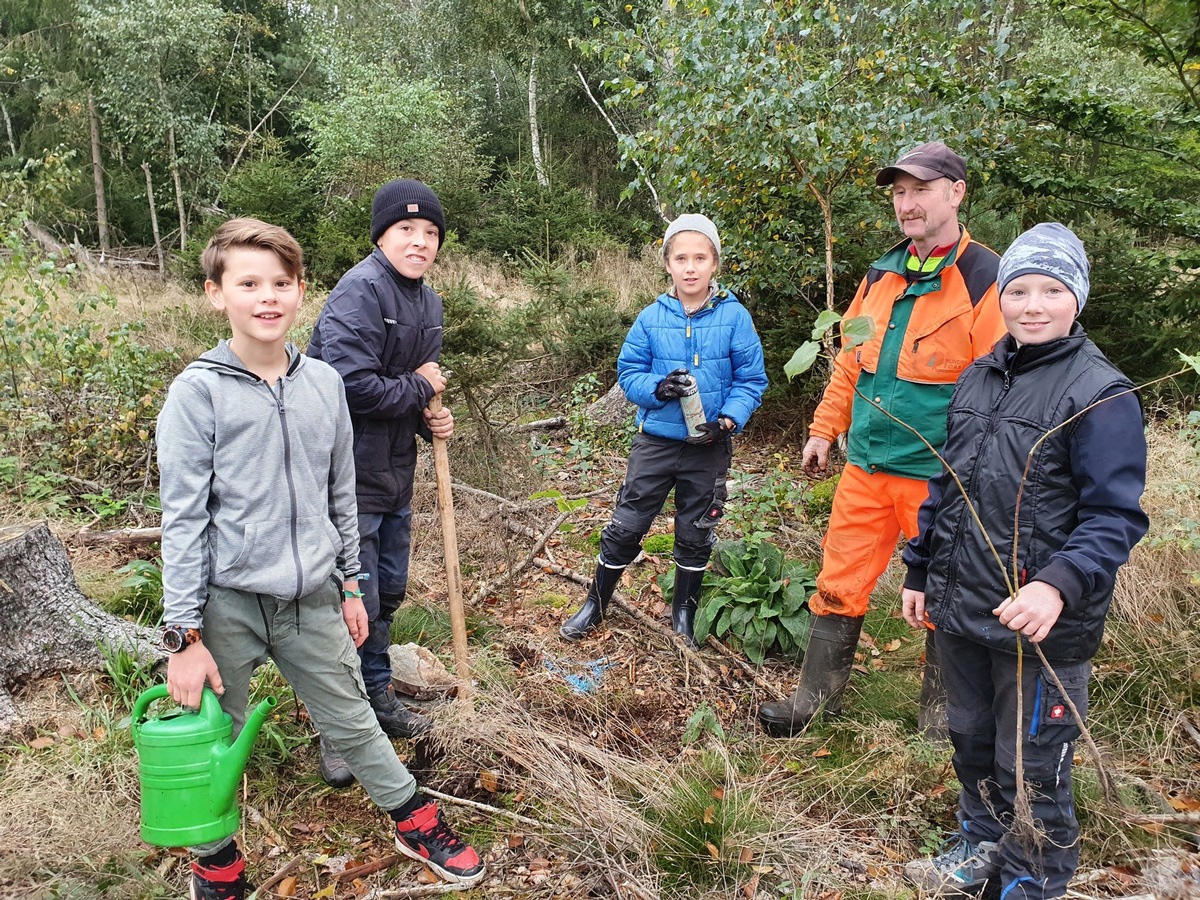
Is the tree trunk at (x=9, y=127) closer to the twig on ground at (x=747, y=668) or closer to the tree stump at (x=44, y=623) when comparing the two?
the tree stump at (x=44, y=623)

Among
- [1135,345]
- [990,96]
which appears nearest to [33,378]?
[990,96]

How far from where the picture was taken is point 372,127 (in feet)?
54.7

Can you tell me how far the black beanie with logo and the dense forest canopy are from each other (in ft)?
8.93

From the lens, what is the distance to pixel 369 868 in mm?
2506

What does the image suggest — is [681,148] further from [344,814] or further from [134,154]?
[134,154]

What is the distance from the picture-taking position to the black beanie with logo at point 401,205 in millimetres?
2869

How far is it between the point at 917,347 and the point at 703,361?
1.09 meters

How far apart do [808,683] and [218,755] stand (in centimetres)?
231

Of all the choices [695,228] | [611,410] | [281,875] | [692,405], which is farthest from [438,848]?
[611,410]

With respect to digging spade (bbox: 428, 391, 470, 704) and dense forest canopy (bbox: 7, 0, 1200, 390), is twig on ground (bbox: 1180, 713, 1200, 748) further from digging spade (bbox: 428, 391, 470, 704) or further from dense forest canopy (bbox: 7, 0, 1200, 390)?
dense forest canopy (bbox: 7, 0, 1200, 390)

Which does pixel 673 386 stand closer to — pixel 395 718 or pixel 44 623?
pixel 395 718

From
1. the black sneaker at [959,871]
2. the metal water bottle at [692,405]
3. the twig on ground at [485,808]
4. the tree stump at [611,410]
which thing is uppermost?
the metal water bottle at [692,405]

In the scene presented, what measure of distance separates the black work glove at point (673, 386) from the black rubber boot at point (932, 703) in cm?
152

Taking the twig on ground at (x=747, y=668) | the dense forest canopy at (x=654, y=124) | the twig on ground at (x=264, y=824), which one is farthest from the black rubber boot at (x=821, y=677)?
the dense forest canopy at (x=654, y=124)
